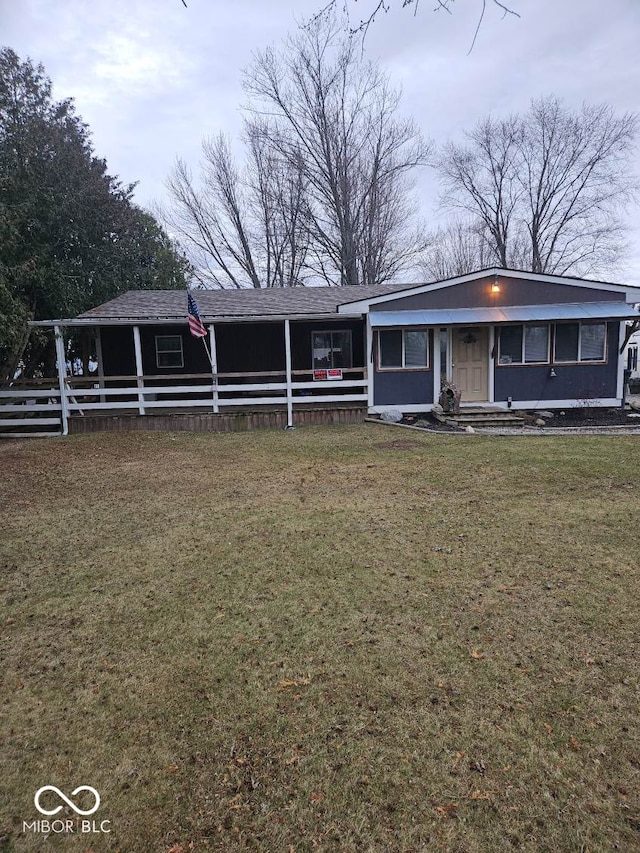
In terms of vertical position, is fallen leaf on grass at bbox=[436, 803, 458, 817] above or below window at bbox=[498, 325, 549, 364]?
below

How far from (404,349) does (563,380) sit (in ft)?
13.5

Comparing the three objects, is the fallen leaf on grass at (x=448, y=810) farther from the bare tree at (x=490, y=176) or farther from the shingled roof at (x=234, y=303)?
the bare tree at (x=490, y=176)

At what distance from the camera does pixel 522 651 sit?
2.81 meters

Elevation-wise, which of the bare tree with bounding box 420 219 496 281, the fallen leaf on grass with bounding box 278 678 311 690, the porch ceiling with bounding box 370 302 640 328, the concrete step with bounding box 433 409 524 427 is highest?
the bare tree with bounding box 420 219 496 281

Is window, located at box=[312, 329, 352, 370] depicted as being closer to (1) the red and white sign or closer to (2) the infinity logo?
(1) the red and white sign

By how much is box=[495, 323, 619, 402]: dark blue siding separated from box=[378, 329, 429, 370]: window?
78.2 inches

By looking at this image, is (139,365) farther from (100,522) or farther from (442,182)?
(442,182)

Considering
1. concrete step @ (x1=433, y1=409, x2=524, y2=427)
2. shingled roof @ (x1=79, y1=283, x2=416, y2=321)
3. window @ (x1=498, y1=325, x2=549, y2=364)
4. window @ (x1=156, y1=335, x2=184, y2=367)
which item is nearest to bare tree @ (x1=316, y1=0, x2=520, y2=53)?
concrete step @ (x1=433, y1=409, x2=524, y2=427)

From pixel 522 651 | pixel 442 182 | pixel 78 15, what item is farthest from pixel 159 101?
pixel 442 182

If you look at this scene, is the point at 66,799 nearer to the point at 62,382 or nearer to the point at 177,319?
the point at 62,382

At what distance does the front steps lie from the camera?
1127cm

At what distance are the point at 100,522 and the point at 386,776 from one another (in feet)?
14.0

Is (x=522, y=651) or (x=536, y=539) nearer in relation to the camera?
(x=522, y=651)

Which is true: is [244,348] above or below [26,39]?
below
